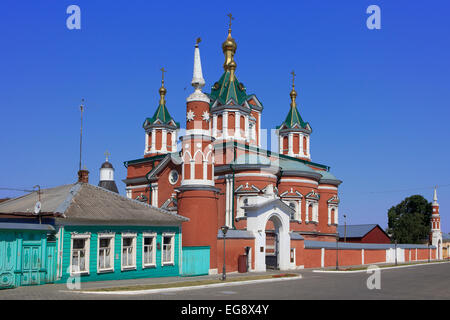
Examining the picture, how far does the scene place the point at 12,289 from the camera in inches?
746

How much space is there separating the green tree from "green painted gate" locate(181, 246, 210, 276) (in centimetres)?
5408

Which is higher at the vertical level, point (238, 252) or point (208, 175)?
point (208, 175)

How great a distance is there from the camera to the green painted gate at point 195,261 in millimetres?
28156

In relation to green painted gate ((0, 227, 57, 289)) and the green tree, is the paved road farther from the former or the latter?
the green tree

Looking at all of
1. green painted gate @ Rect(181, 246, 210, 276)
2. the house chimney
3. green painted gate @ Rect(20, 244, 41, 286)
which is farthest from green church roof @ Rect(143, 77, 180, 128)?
green painted gate @ Rect(20, 244, 41, 286)

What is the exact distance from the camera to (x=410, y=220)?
77688mm

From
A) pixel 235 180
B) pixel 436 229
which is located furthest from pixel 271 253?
pixel 436 229

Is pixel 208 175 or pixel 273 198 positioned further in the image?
pixel 273 198

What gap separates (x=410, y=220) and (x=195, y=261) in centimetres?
5687

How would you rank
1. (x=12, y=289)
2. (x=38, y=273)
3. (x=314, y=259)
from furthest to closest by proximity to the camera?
(x=314, y=259), (x=38, y=273), (x=12, y=289)

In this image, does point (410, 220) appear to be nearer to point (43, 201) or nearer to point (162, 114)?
point (162, 114)
